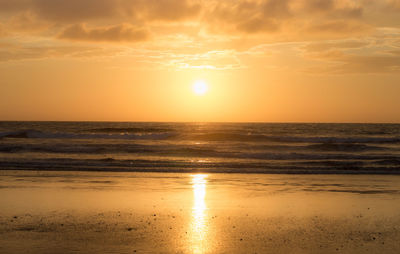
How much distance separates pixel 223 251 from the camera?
6414 mm

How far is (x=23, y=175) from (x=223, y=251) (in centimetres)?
1111

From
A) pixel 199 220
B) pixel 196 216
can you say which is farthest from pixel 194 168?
pixel 199 220

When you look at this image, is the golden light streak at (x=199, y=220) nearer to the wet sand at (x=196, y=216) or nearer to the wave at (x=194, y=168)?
the wet sand at (x=196, y=216)

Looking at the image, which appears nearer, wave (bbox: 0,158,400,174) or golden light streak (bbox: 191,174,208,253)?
golden light streak (bbox: 191,174,208,253)

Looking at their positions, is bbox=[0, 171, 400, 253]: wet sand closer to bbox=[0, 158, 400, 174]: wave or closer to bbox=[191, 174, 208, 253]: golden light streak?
bbox=[191, 174, 208, 253]: golden light streak

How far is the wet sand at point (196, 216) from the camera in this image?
22.1ft

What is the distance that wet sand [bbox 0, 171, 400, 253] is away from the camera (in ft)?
22.1

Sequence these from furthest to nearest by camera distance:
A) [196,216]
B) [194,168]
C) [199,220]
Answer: [194,168]
[196,216]
[199,220]

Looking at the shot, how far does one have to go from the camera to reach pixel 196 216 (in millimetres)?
8789

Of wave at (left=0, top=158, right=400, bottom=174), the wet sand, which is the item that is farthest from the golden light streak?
wave at (left=0, top=158, right=400, bottom=174)

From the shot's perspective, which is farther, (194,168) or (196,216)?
(194,168)

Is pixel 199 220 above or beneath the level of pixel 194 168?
above

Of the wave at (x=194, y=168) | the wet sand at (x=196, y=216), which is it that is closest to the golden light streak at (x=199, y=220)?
the wet sand at (x=196, y=216)

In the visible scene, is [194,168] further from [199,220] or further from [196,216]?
[199,220]
